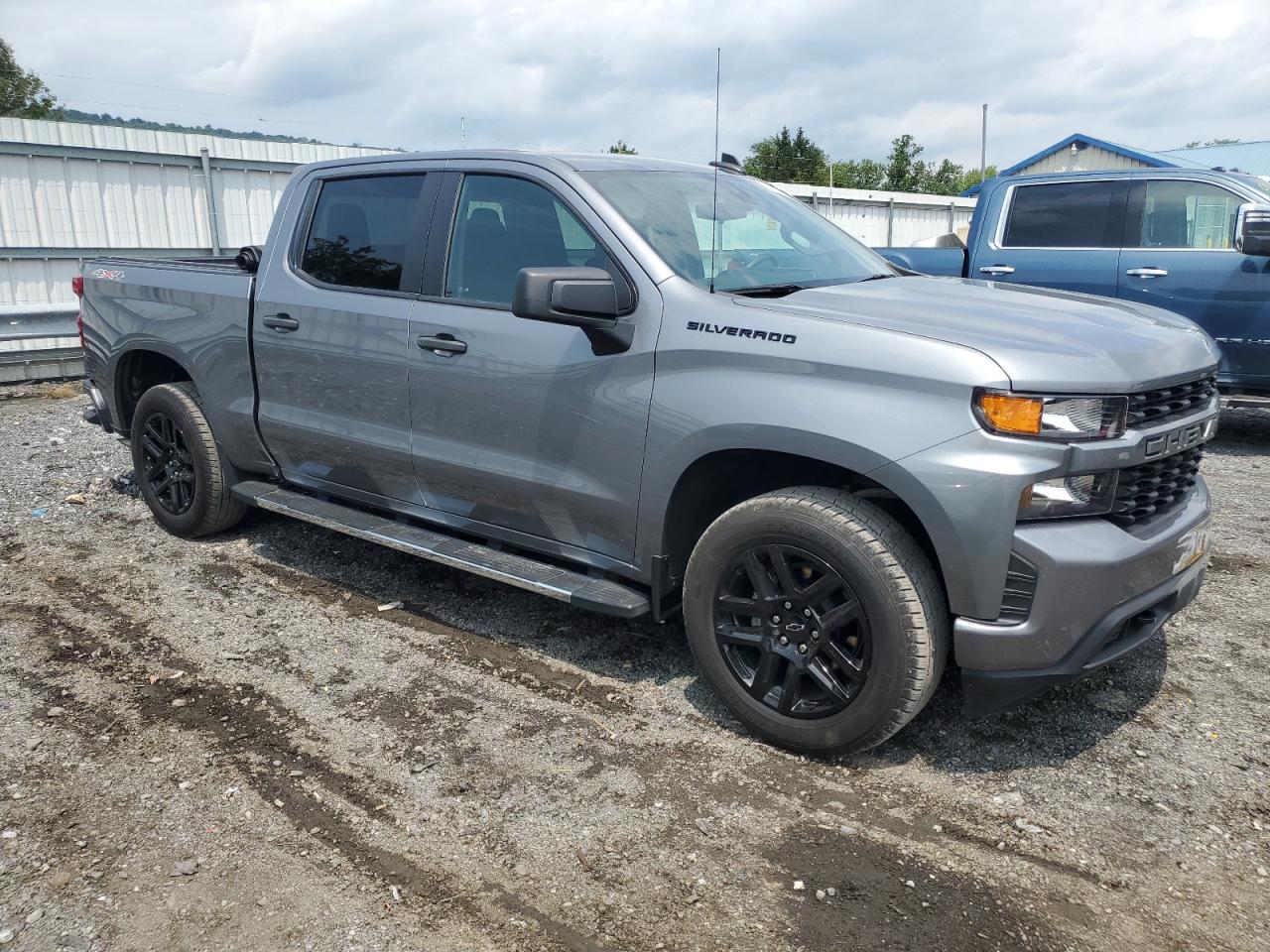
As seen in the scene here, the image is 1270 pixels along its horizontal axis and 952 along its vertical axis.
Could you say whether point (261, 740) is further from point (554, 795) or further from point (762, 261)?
point (762, 261)

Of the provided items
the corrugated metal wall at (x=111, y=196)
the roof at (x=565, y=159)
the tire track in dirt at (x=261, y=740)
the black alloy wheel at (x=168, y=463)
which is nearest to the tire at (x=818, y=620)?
the tire track in dirt at (x=261, y=740)


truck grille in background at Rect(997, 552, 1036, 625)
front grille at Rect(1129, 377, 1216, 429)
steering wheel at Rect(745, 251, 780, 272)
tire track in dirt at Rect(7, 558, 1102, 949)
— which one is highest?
steering wheel at Rect(745, 251, 780, 272)

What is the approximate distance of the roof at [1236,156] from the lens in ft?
126

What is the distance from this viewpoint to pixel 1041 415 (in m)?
2.82

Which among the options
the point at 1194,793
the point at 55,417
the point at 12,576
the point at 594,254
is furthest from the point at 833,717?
the point at 55,417

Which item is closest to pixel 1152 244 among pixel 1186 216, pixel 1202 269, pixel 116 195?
pixel 1186 216

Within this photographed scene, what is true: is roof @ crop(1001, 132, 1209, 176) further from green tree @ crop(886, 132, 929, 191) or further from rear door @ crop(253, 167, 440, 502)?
rear door @ crop(253, 167, 440, 502)

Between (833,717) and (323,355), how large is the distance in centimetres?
274

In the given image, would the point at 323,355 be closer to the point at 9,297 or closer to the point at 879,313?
the point at 879,313

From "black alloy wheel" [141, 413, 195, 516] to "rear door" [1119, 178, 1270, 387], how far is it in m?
6.73

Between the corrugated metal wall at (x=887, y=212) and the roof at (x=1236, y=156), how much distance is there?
784 inches

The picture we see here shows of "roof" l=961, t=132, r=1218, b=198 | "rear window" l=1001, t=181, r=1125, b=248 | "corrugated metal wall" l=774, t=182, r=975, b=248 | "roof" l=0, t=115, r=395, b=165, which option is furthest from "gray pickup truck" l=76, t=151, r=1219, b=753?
"roof" l=961, t=132, r=1218, b=198

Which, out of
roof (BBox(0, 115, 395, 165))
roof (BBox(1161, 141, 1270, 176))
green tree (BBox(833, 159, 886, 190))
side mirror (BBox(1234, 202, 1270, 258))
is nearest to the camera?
side mirror (BBox(1234, 202, 1270, 258))

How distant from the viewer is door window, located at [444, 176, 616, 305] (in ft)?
12.6
